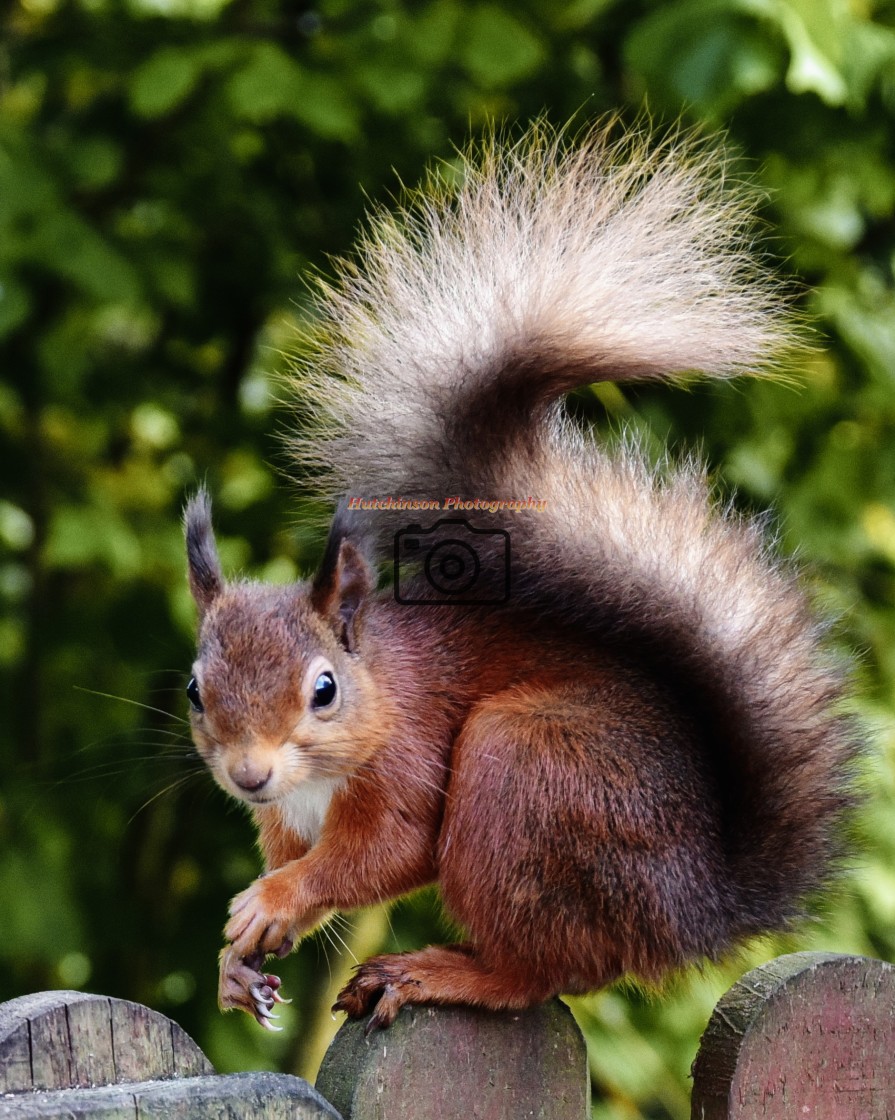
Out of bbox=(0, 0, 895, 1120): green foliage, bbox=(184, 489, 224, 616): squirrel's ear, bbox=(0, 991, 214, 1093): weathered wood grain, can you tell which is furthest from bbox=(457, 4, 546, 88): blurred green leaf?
bbox=(0, 991, 214, 1093): weathered wood grain

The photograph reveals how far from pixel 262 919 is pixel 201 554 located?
0.32 m

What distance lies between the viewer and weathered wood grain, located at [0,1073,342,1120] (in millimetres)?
785

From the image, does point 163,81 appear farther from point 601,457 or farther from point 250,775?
point 250,775

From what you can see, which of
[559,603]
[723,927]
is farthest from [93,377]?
[723,927]

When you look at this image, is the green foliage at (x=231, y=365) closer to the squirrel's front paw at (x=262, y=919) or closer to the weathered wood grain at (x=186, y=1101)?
the squirrel's front paw at (x=262, y=919)

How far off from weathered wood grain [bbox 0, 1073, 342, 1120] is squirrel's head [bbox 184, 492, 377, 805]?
287mm

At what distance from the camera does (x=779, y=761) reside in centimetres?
122

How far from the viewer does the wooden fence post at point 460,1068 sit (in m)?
0.99

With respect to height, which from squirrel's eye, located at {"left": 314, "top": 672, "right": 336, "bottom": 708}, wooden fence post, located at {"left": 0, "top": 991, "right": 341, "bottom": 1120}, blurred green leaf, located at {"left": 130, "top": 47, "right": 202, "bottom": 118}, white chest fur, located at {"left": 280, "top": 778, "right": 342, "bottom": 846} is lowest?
wooden fence post, located at {"left": 0, "top": 991, "right": 341, "bottom": 1120}

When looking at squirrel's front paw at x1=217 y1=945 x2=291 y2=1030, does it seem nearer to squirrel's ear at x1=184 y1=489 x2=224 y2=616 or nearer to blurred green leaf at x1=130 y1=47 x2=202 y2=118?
squirrel's ear at x1=184 y1=489 x2=224 y2=616

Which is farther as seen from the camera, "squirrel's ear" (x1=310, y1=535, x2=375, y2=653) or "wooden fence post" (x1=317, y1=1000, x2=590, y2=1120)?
"squirrel's ear" (x1=310, y1=535, x2=375, y2=653)

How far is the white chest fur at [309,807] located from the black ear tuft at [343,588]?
0.12 m

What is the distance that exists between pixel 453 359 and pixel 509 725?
1.03 feet

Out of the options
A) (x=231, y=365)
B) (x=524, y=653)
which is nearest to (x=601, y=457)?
(x=524, y=653)
